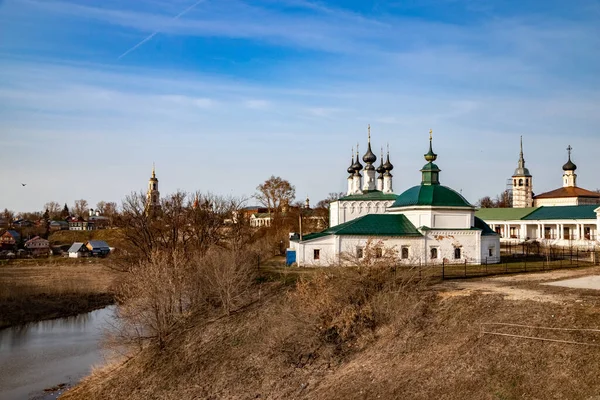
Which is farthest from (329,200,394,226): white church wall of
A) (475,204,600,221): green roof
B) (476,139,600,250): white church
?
(475,204,600,221): green roof

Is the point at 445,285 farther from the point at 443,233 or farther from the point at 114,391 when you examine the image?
the point at 114,391

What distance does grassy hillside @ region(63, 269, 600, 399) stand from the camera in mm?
14047

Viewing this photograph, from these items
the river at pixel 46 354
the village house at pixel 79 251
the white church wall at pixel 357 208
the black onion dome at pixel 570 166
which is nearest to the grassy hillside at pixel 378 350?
the river at pixel 46 354

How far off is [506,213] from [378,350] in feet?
144

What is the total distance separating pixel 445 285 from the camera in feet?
74.9

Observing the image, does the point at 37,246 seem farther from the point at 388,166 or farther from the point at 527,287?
the point at 527,287

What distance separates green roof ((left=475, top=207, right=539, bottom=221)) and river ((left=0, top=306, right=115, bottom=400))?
40.1m

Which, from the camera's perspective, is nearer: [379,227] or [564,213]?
[379,227]

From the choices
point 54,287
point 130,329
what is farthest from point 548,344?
point 54,287

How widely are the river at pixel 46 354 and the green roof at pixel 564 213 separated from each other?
38.8m

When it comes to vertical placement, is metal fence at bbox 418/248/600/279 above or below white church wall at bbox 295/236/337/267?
below

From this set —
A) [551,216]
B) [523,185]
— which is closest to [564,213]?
[551,216]

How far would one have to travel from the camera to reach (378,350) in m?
17.4

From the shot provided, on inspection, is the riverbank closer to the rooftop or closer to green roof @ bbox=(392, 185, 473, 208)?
green roof @ bbox=(392, 185, 473, 208)
